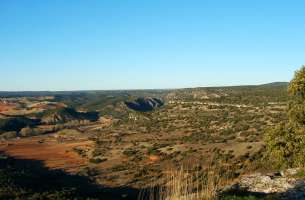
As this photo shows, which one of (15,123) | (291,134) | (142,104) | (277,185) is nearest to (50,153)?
(15,123)

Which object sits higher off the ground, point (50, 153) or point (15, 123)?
point (15, 123)

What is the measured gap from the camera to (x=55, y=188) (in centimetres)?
3616

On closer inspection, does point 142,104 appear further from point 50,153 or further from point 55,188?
point 55,188

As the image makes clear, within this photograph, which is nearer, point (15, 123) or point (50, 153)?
point (50, 153)

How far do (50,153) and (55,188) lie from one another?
118 feet

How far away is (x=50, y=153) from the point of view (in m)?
71.1

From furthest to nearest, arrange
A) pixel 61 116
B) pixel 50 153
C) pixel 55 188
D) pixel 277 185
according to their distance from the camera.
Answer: pixel 61 116 < pixel 50 153 < pixel 55 188 < pixel 277 185

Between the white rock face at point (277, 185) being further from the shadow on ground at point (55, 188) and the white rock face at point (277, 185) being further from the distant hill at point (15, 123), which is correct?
the distant hill at point (15, 123)

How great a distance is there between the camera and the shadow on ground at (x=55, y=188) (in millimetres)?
31297

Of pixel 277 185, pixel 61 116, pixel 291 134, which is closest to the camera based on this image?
pixel 277 185

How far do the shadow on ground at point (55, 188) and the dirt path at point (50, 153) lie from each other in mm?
8549

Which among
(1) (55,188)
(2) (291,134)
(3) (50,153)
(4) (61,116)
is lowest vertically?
(3) (50,153)

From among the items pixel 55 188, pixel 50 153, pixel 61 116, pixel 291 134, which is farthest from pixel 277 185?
pixel 61 116

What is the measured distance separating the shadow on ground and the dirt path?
8.55 m
